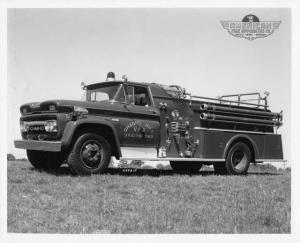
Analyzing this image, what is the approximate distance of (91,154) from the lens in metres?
8.23

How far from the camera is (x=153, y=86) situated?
964cm

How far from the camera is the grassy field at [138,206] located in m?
4.99

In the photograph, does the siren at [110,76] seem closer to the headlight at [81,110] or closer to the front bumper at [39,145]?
the headlight at [81,110]

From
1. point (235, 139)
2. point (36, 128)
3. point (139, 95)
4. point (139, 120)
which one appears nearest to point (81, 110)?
point (36, 128)

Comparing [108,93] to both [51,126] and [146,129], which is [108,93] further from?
[51,126]

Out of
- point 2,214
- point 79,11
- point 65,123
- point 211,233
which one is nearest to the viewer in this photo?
point 211,233

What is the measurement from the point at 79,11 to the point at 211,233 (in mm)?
4173

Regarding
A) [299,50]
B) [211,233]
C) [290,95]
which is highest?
[299,50]

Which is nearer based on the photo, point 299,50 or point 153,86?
point 299,50

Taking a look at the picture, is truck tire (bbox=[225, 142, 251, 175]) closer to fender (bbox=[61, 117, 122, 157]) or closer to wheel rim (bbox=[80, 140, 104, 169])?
wheel rim (bbox=[80, 140, 104, 169])

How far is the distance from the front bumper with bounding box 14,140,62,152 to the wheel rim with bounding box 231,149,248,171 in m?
4.97

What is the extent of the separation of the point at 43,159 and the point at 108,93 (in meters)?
1.93
